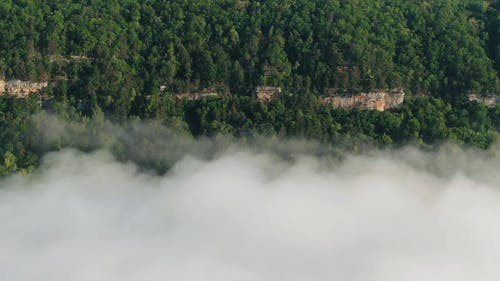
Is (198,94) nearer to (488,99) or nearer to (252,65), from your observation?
(252,65)

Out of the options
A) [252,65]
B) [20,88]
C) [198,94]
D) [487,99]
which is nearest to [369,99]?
[487,99]

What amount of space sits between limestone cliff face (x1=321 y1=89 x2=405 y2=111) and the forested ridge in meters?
0.59

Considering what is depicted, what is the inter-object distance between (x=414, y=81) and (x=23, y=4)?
3528 centimetres

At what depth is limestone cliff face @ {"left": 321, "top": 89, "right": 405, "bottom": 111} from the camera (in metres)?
64.1

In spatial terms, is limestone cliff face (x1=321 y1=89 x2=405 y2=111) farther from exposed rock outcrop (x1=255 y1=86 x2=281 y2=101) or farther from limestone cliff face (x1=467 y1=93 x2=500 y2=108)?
limestone cliff face (x1=467 y1=93 x2=500 y2=108)

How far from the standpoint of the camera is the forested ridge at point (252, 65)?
202 ft

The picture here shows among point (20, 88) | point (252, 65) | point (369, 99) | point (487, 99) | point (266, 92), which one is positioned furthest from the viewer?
point (252, 65)

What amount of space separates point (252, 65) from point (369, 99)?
10.1 m

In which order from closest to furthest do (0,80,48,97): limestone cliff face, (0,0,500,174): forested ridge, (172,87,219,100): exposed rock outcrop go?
(0,0,500,174): forested ridge
(0,80,48,97): limestone cliff face
(172,87,219,100): exposed rock outcrop

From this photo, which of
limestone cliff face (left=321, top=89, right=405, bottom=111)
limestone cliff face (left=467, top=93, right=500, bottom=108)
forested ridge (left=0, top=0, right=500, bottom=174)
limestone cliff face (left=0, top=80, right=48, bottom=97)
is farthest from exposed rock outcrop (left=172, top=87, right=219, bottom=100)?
limestone cliff face (left=467, top=93, right=500, bottom=108)

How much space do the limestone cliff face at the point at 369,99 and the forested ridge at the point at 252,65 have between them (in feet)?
1.94

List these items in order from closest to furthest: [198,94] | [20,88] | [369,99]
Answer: [20,88] → [369,99] → [198,94]

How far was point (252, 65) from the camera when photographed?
65500mm

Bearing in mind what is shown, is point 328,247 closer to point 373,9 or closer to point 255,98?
point 255,98
